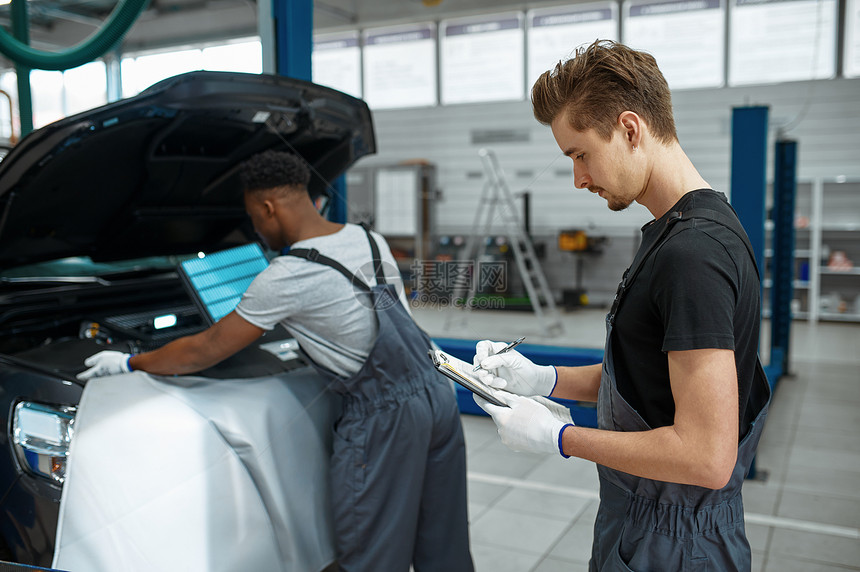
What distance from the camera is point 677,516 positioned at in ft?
3.22

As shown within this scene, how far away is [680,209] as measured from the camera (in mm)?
928

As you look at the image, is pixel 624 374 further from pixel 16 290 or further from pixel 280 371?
pixel 16 290

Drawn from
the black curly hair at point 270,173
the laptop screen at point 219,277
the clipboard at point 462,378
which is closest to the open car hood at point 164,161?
the black curly hair at point 270,173

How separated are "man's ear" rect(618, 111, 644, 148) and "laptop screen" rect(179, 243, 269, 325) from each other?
4.08ft

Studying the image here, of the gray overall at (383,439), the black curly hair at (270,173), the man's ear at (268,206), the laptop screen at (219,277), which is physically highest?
the black curly hair at (270,173)

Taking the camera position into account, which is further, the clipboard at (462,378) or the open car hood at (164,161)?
the open car hood at (164,161)

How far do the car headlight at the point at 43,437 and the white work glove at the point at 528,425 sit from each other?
35.5 inches

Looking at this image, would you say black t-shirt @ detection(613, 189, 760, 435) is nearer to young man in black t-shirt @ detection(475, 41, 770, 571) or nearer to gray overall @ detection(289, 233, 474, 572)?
young man in black t-shirt @ detection(475, 41, 770, 571)

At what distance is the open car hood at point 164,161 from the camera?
144 centimetres

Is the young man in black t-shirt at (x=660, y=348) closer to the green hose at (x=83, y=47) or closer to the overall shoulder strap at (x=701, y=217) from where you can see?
the overall shoulder strap at (x=701, y=217)

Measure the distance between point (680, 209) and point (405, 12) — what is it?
8.35 meters

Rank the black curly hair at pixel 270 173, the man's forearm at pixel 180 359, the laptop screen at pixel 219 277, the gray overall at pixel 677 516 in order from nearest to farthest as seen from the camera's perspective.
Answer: the gray overall at pixel 677 516 → the man's forearm at pixel 180 359 → the black curly hair at pixel 270 173 → the laptop screen at pixel 219 277

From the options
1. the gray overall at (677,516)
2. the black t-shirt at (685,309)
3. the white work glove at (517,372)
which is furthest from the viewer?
the white work glove at (517,372)

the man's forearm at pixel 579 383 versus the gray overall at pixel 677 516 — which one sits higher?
the man's forearm at pixel 579 383
